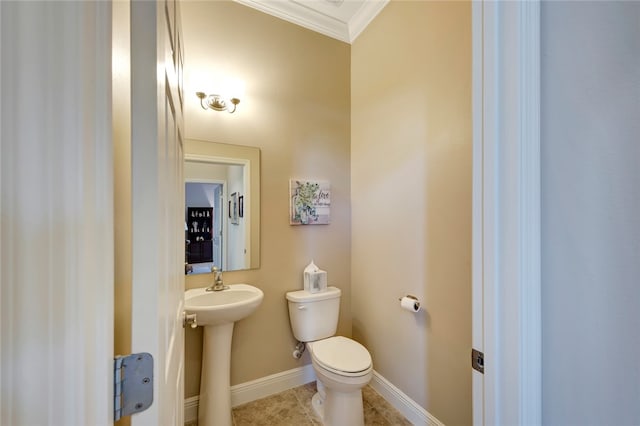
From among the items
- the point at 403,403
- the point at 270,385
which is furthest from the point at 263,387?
the point at 403,403

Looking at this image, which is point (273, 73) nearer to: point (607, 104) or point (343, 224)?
point (343, 224)

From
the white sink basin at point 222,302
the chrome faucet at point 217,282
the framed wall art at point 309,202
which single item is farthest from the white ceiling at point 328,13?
the white sink basin at point 222,302

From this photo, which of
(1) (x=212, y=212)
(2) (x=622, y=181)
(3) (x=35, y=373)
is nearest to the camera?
(3) (x=35, y=373)

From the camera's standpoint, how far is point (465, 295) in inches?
52.5

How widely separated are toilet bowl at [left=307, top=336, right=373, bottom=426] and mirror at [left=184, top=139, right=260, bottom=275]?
746 millimetres

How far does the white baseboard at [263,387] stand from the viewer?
5.41ft

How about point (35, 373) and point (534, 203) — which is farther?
point (534, 203)

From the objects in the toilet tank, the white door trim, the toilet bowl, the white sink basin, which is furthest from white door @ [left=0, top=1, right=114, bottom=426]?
the toilet tank

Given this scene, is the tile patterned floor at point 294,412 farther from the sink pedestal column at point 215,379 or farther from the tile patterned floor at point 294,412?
the sink pedestal column at point 215,379

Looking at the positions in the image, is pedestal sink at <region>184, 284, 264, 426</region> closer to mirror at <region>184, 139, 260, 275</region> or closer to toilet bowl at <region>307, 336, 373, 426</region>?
mirror at <region>184, 139, 260, 275</region>

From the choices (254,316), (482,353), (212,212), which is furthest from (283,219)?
(482,353)

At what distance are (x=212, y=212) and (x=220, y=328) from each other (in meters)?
0.75

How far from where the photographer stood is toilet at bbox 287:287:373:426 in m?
1.43

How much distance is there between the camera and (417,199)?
1.59 metres
